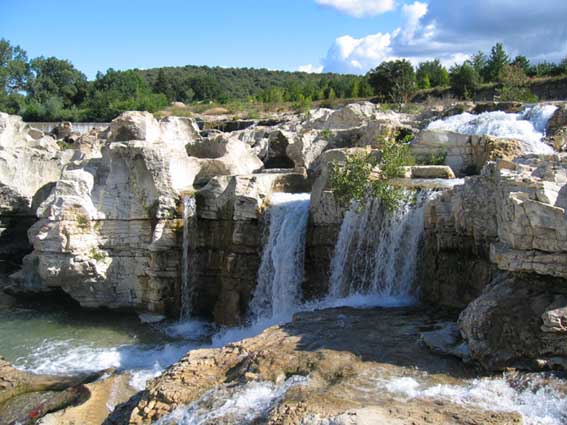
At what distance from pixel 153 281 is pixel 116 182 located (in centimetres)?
256

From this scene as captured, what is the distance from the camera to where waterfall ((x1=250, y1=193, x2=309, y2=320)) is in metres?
12.4

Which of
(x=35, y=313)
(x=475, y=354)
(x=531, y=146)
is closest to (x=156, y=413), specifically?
(x=475, y=354)

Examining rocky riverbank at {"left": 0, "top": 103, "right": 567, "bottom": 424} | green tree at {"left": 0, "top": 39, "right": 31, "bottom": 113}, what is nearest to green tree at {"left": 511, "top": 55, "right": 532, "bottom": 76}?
rocky riverbank at {"left": 0, "top": 103, "right": 567, "bottom": 424}

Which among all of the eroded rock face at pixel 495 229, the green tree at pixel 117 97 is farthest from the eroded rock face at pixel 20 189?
the green tree at pixel 117 97

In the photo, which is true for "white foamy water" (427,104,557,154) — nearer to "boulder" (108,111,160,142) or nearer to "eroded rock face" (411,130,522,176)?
"eroded rock face" (411,130,522,176)

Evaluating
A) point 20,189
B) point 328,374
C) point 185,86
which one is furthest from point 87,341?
point 185,86

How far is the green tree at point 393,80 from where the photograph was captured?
36531mm

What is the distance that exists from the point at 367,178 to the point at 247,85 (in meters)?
94.7

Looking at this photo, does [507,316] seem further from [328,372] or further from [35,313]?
[35,313]

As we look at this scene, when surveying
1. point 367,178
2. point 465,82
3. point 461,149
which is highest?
point 465,82

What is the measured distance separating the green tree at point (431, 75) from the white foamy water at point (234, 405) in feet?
121

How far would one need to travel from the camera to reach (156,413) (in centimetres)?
694

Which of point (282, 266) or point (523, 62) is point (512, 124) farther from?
point (523, 62)

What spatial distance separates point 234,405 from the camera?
6.59 metres
